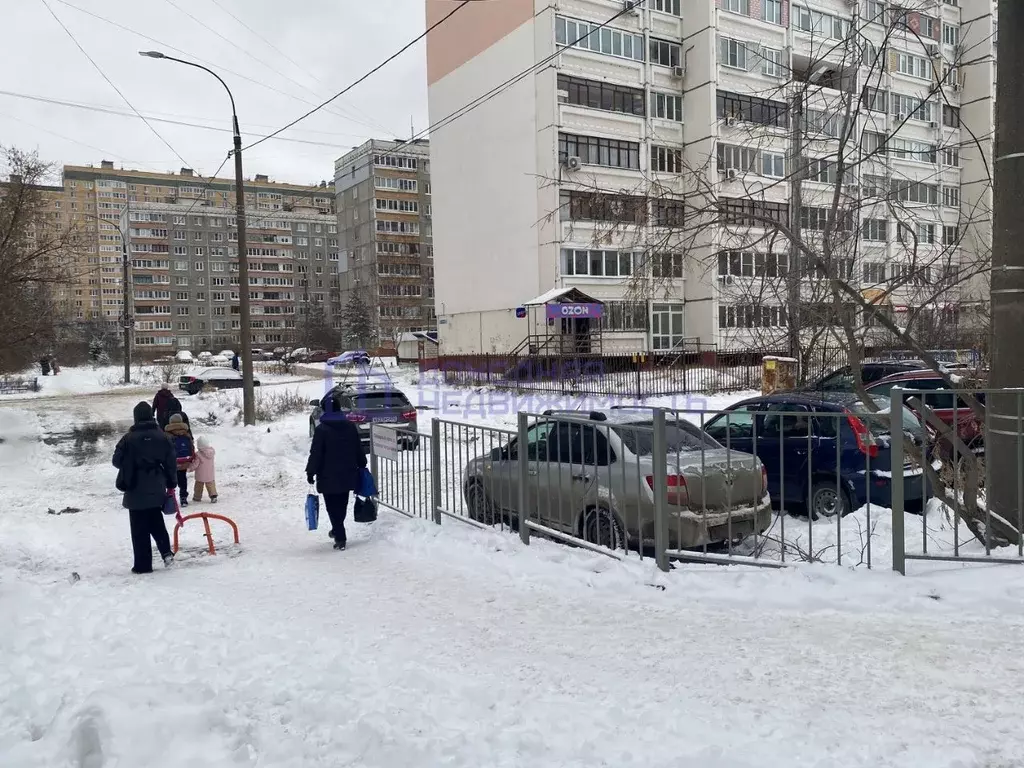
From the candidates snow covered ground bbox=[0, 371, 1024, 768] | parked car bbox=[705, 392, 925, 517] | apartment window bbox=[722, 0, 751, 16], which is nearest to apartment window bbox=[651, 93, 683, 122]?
apartment window bbox=[722, 0, 751, 16]

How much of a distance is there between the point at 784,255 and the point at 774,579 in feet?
20.7

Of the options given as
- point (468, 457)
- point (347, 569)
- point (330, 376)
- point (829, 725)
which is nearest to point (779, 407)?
point (468, 457)

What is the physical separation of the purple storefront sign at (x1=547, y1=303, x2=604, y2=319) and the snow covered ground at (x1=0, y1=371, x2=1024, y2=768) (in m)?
25.5

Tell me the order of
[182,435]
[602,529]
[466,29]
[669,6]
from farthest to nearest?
[466,29], [669,6], [182,435], [602,529]

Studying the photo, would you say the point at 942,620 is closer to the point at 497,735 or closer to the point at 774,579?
the point at 774,579

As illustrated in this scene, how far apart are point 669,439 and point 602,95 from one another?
3561 centimetres

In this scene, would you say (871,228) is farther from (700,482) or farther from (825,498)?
(700,482)

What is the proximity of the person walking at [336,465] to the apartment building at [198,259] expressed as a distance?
8801 cm

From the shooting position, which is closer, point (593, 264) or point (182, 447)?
point (182, 447)

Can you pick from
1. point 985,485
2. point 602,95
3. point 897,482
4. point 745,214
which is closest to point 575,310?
point 602,95

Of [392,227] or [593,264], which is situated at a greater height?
[392,227]

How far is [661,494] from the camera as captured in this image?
5.79 metres

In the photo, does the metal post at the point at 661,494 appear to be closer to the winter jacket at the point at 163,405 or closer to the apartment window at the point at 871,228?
the apartment window at the point at 871,228

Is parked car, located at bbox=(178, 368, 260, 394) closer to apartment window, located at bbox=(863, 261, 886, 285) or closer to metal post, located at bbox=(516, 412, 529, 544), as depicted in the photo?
apartment window, located at bbox=(863, 261, 886, 285)
